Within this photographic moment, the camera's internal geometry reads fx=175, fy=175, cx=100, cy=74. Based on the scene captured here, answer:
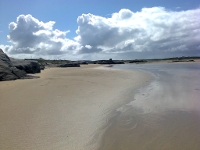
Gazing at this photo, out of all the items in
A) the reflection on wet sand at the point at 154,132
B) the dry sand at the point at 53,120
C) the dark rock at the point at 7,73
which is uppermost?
the dark rock at the point at 7,73

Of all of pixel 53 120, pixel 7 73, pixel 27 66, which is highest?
pixel 27 66

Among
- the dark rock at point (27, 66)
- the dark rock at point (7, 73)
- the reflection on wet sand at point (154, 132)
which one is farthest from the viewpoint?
the dark rock at point (27, 66)

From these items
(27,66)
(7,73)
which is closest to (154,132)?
(7,73)

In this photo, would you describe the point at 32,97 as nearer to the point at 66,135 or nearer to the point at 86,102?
the point at 86,102

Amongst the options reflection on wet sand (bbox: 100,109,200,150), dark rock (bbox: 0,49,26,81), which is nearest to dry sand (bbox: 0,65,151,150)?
reflection on wet sand (bbox: 100,109,200,150)

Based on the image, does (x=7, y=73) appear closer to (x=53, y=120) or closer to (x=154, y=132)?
(x=53, y=120)

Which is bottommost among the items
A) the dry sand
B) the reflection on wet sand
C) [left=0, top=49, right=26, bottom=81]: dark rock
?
the reflection on wet sand

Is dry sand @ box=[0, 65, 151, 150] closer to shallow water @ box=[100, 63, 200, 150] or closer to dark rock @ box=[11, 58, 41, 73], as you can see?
shallow water @ box=[100, 63, 200, 150]

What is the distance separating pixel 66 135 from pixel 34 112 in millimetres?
2210

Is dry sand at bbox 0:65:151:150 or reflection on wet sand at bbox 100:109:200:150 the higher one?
dry sand at bbox 0:65:151:150

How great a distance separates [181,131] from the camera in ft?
16.8

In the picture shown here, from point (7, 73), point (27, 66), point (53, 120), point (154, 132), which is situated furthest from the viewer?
point (27, 66)

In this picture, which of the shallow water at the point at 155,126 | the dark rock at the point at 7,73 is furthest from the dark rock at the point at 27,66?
the shallow water at the point at 155,126

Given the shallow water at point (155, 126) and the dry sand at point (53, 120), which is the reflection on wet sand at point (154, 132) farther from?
the dry sand at point (53, 120)
